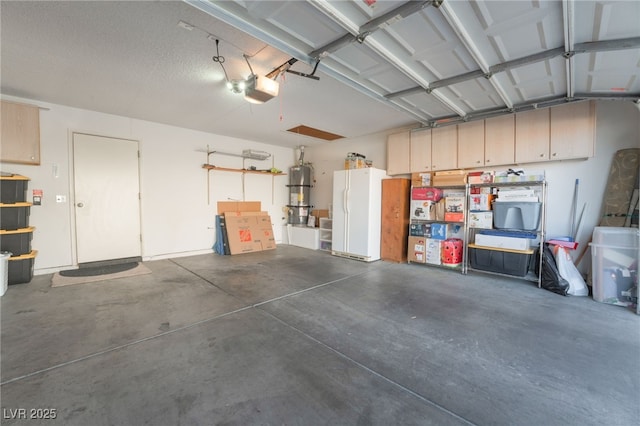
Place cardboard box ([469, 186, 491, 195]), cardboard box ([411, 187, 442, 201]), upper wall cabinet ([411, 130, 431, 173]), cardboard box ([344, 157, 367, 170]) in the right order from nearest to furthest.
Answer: cardboard box ([469, 186, 491, 195]) → cardboard box ([411, 187, 442, 201]) → upper wall cabinet ([411, 130, 431, 173]) → cardboard box ([344, 157, 367, 170])

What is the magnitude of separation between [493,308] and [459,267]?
1.77 meters

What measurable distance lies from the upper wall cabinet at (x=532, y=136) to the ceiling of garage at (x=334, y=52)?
335 millimetres

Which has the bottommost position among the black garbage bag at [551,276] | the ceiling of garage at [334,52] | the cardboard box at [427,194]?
the black garbage bag at [551,276]

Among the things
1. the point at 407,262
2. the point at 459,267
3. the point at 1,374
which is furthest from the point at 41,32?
the point at 459,267

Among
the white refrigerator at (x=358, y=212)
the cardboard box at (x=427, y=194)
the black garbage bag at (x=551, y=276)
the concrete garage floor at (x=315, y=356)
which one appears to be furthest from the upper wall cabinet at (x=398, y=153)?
the concrete garage floor at (x=315, y=356)

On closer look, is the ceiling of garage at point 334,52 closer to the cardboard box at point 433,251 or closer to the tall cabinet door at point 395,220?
the tall cabinet door at point 395,220

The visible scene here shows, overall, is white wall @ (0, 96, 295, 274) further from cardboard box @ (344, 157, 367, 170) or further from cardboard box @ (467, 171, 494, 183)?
cardboard box @ (467, 171, 494, 183)

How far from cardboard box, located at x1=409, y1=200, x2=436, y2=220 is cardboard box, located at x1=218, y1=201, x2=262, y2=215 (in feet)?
12.9

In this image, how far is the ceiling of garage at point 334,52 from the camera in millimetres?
1987

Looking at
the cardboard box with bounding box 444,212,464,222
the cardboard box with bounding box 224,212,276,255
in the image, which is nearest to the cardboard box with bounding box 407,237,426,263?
the cardboard box with bounding box 444,212,464,222

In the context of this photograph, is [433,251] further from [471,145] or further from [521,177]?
[471,145]

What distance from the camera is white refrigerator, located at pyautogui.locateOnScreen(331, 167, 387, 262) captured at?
522 cm

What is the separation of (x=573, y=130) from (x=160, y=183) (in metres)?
7.07

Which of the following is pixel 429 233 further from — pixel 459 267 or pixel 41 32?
pixel 41 32
